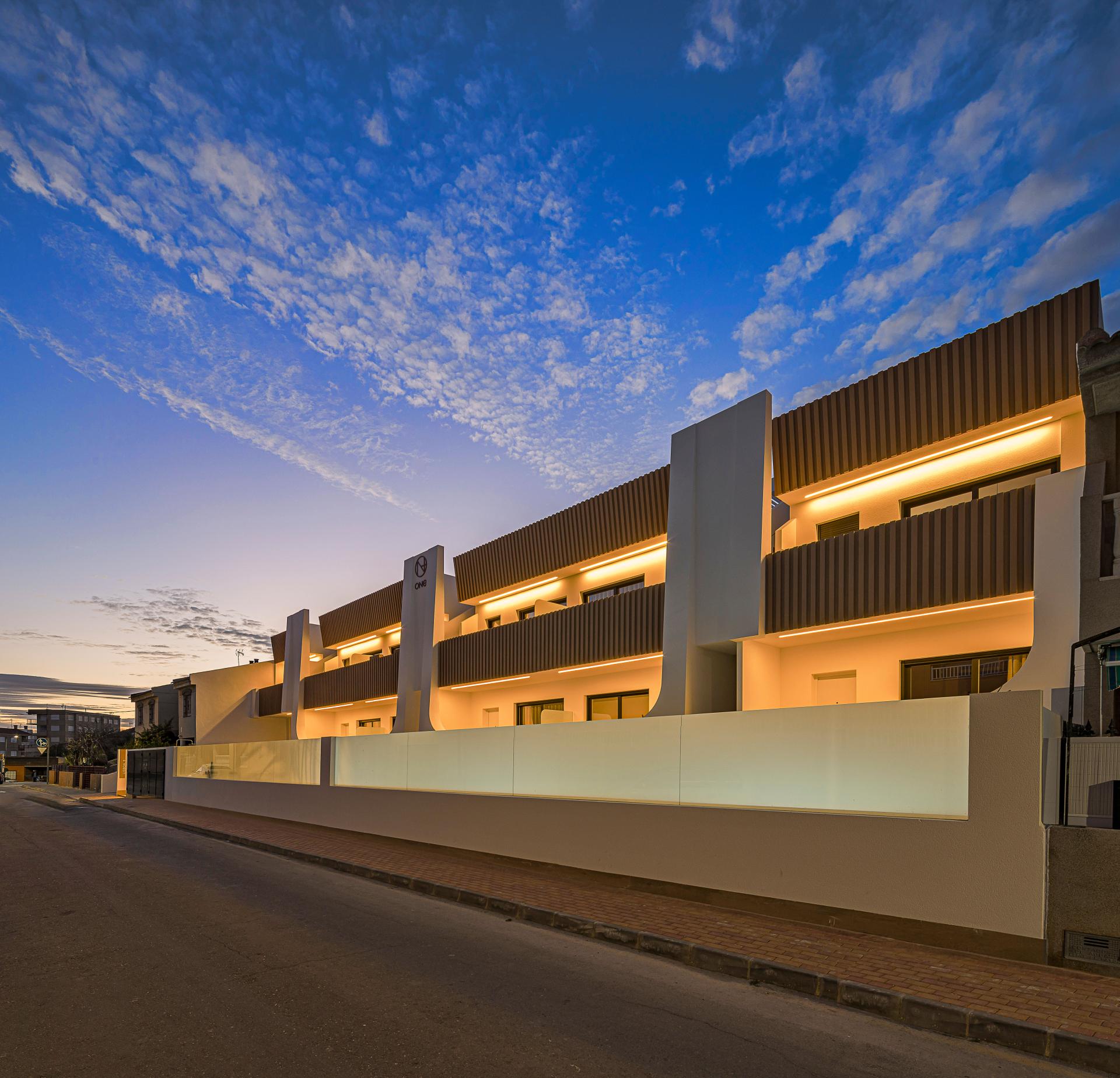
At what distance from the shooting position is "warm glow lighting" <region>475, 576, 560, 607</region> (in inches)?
891

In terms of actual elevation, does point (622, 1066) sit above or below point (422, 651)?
below

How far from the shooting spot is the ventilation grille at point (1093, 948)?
6691 mm

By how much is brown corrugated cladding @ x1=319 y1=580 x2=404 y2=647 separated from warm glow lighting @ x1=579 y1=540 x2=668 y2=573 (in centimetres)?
770

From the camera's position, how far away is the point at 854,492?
15133mm

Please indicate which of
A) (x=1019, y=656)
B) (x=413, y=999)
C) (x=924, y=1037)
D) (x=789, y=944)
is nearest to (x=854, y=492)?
(x=1019, y=656)

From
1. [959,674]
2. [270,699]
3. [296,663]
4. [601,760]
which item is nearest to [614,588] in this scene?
[601,760]

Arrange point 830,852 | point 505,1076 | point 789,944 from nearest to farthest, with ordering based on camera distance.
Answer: point 505,1076
point 789,944
point 830,852

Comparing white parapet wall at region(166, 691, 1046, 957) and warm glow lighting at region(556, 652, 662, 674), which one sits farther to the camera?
warm glow lighting at region(556, 652, 662, 674)

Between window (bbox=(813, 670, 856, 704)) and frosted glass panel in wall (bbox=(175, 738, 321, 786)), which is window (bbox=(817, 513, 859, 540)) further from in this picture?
frosted glass panel in wall (bbox=(175, 738, 321, 786))

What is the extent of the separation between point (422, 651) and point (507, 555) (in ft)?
14.1

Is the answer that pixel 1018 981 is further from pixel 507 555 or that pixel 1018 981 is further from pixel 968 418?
pixel 507 555

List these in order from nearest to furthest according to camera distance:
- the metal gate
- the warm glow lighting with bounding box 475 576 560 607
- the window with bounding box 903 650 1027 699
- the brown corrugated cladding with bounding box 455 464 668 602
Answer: the window with bounding box 903 650 1027 699 < the brown corrugated cladding with bounding box 455 464 668 602 < the warm glow lighting with bounding box 475 576 560 607 < the metal gate

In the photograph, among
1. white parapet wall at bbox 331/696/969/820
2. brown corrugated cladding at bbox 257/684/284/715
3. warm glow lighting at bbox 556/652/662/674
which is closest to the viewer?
white parapet wall at bbox 331/696/969/820

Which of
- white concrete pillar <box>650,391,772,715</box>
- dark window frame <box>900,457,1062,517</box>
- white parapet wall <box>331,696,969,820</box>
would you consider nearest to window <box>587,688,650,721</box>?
white concrete pillar <box>650,391,772,715</box>
